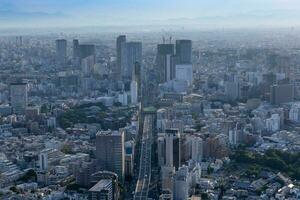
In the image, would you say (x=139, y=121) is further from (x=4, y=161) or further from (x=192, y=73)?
(x=192, y=73)

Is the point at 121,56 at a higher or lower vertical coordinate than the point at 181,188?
higher

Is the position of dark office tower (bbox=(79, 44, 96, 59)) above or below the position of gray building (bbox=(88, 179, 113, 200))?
above

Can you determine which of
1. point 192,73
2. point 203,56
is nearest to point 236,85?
point 192,73

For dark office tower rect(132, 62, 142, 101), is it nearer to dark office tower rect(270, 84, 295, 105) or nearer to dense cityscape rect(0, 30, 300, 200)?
dense cityscape rect(0, 30, 300, 200)

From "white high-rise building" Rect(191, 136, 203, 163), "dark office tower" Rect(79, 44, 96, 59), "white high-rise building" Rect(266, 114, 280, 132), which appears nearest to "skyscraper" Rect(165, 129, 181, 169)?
"white high-rise building" Rect(191, 136, 203, 163)

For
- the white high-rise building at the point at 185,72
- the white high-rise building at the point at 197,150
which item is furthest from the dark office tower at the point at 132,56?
the white high-rise building at the point at 197,150

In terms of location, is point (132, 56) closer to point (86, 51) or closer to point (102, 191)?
point (86, 51)

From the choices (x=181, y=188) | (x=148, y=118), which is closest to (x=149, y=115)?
(x=148, y=118)
